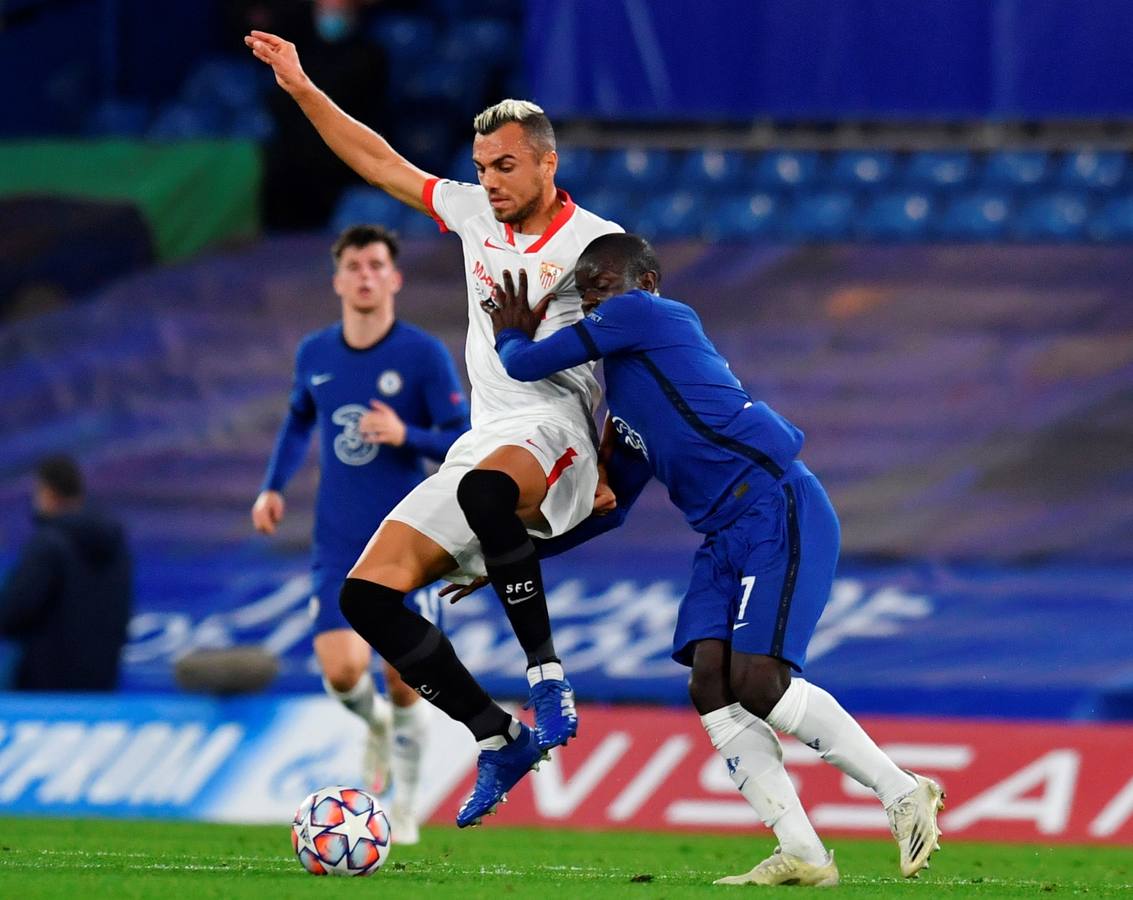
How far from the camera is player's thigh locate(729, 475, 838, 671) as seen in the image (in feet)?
22.7

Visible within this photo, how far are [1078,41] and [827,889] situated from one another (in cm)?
1105

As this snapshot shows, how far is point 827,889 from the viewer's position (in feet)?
22.3

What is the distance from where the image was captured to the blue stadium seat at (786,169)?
56.0ft

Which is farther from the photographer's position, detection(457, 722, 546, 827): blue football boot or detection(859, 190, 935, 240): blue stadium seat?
detection(859, 190, 935, 240): blue stadium seat

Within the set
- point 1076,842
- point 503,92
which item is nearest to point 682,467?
point 1076,842

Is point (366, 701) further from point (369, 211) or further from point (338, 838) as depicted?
point (369, 211)

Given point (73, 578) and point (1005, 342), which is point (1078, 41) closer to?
point (1005, 342)

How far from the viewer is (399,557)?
7.10 m

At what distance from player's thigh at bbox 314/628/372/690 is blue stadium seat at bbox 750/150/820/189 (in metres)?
8.50

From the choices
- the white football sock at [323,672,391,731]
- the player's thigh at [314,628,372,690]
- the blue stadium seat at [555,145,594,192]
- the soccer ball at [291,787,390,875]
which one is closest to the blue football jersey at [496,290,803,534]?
the soccer ball at [291,787,390,875]

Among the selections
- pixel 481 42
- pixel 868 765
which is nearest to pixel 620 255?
pixel 868 765

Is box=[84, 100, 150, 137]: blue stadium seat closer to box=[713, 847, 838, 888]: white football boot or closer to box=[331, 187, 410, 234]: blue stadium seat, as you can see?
box=[331, 187, 410, 234]: blue stadium seat

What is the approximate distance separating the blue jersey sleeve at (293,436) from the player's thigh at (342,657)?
759 millimetres

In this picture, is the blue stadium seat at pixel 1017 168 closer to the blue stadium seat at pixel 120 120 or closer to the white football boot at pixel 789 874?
the blue stadium seat at pixel 120 120
